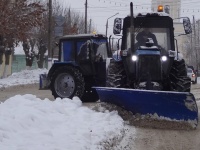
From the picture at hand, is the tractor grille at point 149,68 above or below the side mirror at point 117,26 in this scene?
below

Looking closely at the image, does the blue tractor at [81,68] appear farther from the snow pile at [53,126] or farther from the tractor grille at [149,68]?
the tractor grille at [149,68]

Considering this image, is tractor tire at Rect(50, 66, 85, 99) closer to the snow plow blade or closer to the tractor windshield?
the tractor windshield

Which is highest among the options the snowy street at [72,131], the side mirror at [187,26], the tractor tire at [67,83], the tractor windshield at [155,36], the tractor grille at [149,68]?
the side mirror at [187,26]

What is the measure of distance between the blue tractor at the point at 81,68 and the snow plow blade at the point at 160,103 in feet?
14.7

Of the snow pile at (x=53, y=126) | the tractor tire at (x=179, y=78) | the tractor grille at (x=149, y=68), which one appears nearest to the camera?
the snow pile at (x=53, y=126)

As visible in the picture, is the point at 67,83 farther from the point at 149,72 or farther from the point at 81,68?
the point at 149,72

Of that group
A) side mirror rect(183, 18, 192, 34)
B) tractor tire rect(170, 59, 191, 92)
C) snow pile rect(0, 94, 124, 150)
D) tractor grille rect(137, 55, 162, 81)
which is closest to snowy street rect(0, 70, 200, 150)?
snow pile rect(0, 94, 124, 150)

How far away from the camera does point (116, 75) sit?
12.2 metres

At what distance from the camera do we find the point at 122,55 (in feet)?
40.3

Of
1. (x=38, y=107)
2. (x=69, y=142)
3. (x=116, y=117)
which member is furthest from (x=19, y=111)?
(x=116, y=117)

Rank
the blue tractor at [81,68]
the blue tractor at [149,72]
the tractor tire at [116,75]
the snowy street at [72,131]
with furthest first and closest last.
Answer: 1. the blue tractor at [81,68]
2. the tractor tire at [116,75]
3. the blue tractor at [149,72]
4. the snowy street at [72,131]

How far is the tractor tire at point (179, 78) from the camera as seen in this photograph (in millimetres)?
12016

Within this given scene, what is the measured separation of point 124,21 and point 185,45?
242ft

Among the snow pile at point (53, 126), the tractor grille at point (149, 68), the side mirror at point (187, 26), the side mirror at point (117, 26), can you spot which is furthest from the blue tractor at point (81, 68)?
the side mirror at point (187, 26)
